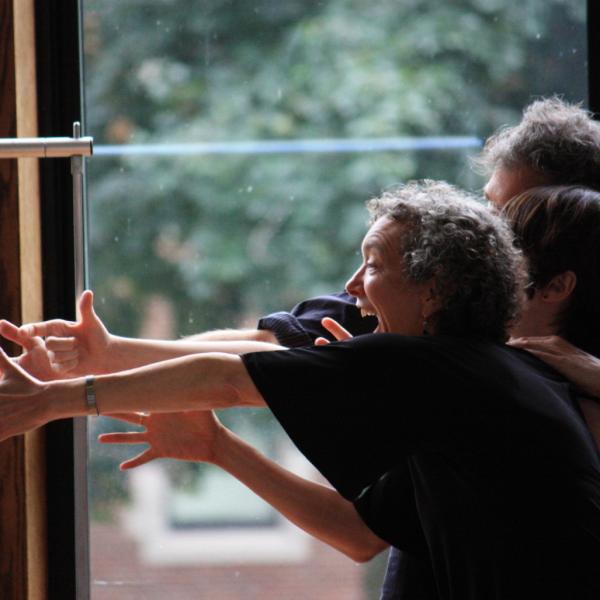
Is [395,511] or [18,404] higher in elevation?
[18,404]

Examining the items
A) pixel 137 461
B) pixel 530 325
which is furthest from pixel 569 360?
pixel 137 461

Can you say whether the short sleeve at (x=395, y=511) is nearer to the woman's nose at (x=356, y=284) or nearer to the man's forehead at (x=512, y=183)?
the woman's nose at (x=356, y=284)

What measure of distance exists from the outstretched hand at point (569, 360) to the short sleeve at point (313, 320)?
0.29 metres

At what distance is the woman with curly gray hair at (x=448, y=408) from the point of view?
1245mm

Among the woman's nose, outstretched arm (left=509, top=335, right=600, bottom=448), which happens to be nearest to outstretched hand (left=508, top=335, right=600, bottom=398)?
outstretched arm (left=509, top=335, right=600, bottom=448)

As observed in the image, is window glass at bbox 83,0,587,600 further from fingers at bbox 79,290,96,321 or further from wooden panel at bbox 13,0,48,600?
fingers at bbox 79,290,96,321

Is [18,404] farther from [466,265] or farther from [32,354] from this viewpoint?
[466,265]

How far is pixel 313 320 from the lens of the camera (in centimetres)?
165

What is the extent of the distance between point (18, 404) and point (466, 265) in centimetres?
59

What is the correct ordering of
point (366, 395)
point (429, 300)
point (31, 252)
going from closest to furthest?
point (366, 395) → point (429, 300) → point (31, 252)

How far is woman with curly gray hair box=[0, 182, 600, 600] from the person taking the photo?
4.09 feet

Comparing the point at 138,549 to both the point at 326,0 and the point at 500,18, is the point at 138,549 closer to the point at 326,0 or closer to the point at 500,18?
the point at 326,0

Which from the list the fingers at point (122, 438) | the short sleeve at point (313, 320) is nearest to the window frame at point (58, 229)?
the fingers at point (122, 438)

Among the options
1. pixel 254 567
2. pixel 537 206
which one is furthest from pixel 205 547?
pixel 537 206
